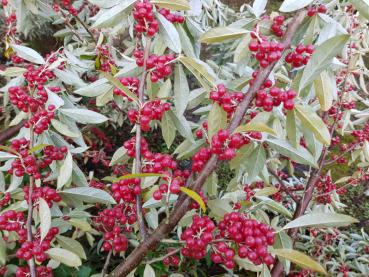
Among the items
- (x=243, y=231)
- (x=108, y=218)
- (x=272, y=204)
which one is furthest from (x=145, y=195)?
(x=272, y=204)

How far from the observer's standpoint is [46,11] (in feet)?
8.28

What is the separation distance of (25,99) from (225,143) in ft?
2.33

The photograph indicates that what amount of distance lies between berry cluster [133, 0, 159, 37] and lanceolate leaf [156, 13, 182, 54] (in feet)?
0.08

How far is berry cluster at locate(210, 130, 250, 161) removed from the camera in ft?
3.13

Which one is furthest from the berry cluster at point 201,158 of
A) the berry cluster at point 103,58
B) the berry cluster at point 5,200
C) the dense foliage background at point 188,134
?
the berry cluster at point 103,58

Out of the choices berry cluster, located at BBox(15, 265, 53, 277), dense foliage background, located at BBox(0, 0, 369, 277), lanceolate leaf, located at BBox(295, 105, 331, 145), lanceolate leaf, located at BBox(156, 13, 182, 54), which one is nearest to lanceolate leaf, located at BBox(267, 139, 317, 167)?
dense foliage background, located at BBox(0, 0, 369, 277)

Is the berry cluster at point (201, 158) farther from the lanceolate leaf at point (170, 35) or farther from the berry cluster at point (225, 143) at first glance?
the lanceolate leaf at point (170, 35)

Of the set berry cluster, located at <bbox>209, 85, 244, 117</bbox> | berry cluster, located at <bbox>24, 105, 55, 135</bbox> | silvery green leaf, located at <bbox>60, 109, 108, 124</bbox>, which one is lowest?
silvery green leaf, located at <bbox>60, 109, 108, 124</bbox>

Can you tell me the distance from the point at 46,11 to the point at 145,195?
1.84 metres

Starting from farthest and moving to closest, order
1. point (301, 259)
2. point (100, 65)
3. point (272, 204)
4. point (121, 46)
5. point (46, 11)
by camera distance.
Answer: point (121, 46), point (46, 11), point (100, 65), point (272, 204), point (301, 259)

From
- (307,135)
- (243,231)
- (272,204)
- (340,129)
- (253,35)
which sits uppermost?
(253,35)

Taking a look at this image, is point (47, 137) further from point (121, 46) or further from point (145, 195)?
point (121, 46)

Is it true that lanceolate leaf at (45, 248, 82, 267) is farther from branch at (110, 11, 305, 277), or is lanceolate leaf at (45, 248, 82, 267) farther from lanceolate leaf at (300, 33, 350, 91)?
lanceolate leaf at (300, 33, 350, 91)

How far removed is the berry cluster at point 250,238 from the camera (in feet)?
3.15
